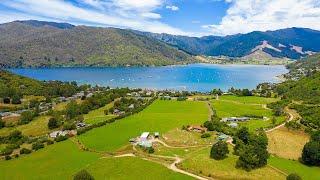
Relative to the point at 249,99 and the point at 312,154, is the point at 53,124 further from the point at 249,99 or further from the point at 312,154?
the point at 249,99

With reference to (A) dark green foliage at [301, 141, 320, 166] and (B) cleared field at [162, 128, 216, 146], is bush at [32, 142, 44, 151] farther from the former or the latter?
Result: (A) dark green foliage at [301, 141, 320, 166]

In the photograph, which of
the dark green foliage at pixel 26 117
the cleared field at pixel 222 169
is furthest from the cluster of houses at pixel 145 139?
the dark green foliage at pixel 26 117

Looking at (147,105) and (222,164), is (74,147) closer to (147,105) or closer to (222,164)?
(222,164)

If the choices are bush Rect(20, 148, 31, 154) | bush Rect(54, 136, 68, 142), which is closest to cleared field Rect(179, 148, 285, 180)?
bush Rect(20, 148, 31, 154)

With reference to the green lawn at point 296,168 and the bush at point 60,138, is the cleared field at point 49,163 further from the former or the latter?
the green lawn at point 296,168

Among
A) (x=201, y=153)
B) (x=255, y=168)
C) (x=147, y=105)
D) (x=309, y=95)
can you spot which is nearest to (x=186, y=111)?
(x=147, y=105)
